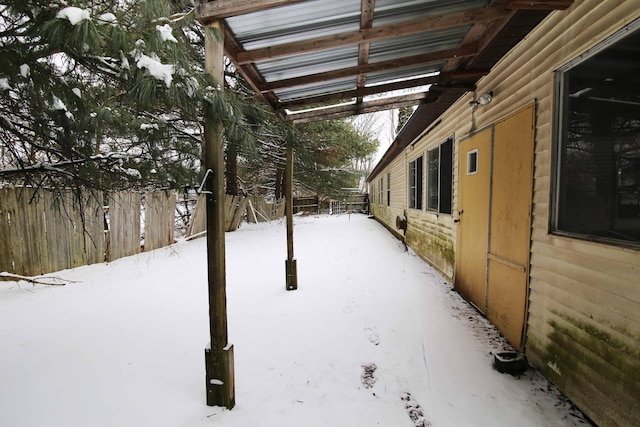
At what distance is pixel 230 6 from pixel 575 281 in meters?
3.05

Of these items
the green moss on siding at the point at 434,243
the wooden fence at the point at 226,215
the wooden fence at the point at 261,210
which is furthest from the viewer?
the wooden fence at the point at 261,210

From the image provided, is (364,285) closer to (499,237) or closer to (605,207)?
(499,237)

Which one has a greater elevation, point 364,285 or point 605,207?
point 605,207

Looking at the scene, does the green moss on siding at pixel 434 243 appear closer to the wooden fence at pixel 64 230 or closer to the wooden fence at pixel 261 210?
the wooden fence at pixel 64 230

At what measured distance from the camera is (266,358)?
8.64 feet

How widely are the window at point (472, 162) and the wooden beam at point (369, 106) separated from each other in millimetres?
907

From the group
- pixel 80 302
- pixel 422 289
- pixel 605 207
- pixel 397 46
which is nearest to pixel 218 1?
pixel 397 46

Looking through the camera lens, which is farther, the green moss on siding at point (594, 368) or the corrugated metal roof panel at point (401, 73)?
the corrugated metal roof panel at point (401, 73)

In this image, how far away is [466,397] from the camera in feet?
7.04

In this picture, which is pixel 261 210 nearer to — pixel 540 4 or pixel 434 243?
pixel 434 243

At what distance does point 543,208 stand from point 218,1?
9.55 ft

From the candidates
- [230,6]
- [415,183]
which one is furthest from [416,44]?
[415,183]

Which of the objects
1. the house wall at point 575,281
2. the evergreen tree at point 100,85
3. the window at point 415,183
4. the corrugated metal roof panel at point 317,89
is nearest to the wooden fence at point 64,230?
the evergreen tree at point 100,85

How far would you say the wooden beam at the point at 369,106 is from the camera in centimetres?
395
